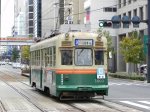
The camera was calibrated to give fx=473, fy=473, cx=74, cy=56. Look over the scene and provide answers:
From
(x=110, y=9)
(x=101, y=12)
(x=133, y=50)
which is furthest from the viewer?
(x=101, y=12)

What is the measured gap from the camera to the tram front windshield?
2025 cm

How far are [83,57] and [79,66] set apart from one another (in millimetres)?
481

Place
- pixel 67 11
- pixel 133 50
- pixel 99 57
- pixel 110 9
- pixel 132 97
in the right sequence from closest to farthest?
1. pixel 99 57
2. pixel 132 97
3. pixel 133 50
4. pixel 110 9
5. pixel 67 11

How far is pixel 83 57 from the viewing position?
66.8 ft

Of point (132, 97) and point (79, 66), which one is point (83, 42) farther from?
point (132, 97)

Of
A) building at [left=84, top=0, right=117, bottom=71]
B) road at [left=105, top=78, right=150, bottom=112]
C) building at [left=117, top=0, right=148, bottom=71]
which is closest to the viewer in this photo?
road at [left=105, top=78, right=150, bottom=112]

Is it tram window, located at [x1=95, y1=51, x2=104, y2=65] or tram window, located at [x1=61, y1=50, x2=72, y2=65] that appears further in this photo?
tram window, located at [x1=95, y1=51, x2=104, y2=65]

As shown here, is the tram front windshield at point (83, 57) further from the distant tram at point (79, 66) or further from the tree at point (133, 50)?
the tree at point (133, 50)

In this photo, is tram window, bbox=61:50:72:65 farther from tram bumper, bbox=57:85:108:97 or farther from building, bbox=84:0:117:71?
building, bbox=84:0:117:71


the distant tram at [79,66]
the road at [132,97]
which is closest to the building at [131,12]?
the road at [132,97]

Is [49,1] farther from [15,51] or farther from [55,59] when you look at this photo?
[55,59]

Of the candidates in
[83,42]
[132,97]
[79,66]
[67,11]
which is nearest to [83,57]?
[79,66]

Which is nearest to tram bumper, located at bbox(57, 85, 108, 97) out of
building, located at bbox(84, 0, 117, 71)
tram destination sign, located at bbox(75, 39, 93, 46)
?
tram destination sign, located at bbox(75, 39, 93, 46)

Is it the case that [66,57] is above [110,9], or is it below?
below
